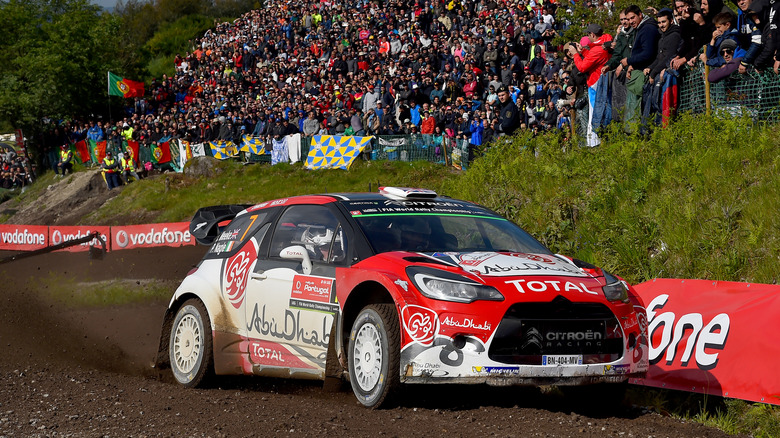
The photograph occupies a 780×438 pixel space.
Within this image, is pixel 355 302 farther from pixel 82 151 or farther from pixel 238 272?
pixel 82 151

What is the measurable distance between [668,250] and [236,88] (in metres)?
27.0

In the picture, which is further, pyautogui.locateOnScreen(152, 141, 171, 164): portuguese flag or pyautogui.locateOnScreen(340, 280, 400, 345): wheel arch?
pyautogui.locateOnScreen(152, 141, 171, 164): portuguese flag

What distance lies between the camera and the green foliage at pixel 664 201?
8203 mm

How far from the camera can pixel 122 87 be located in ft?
130

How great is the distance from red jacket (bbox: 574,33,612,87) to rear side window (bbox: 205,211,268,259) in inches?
288

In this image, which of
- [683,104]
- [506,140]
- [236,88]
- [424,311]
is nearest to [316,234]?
[424,311]

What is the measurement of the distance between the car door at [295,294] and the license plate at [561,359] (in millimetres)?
1669

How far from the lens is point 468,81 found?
21469 millimetres

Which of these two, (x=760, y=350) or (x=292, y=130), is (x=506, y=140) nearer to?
(x=760, y=350)

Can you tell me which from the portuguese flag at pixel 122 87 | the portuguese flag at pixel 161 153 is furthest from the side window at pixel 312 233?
the portuguese flag at pixel 122 87

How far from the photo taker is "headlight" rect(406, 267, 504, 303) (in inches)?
215

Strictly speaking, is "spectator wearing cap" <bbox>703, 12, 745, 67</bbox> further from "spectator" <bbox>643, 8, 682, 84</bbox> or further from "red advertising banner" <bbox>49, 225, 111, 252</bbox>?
"red advertising banner" <bbox>49, 225, 111, 252</bbox>

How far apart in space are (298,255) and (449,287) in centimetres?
152

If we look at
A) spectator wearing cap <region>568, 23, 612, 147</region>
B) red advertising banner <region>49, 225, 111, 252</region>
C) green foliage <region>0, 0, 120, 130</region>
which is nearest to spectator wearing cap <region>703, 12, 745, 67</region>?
spectator wearing cap <region>568, 23, 612, 147</region>
